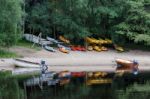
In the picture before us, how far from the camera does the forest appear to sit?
181 feet

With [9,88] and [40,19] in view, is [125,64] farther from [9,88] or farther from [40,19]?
[9,88]

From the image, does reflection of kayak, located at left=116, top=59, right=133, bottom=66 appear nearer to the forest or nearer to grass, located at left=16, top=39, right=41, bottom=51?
the forest

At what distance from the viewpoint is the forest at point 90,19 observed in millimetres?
55300

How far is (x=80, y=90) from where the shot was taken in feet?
113

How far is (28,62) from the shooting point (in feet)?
155

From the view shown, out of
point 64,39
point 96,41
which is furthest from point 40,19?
point 96,41

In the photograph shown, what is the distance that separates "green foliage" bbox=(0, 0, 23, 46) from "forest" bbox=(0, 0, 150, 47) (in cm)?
492

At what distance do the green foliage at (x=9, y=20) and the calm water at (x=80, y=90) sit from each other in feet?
31.5

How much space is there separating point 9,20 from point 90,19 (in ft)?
37.7

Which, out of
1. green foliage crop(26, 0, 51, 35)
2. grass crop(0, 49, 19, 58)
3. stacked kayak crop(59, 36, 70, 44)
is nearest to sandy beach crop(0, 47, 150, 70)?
grass crop(0, 49, 19, 58)

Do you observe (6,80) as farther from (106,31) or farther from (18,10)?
(106,31)

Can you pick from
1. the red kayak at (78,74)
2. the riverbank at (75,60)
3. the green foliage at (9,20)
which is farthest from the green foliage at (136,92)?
the green foliage at (9,20)

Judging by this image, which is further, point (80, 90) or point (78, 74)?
point (78, 74)

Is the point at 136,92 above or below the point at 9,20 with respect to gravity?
below
